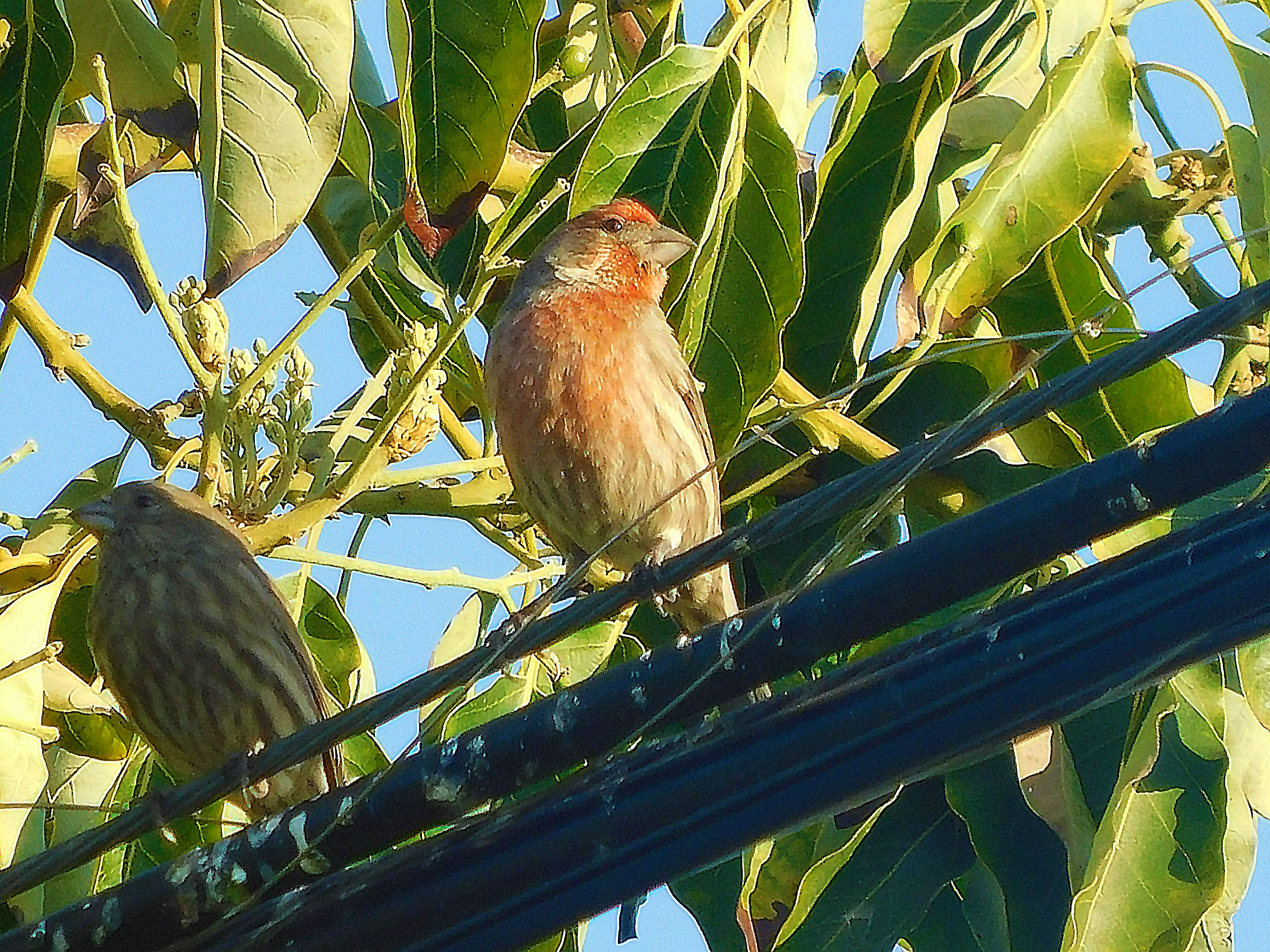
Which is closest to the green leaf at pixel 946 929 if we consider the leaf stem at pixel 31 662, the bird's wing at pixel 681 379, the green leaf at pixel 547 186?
the bird's wing at pixel 681 379

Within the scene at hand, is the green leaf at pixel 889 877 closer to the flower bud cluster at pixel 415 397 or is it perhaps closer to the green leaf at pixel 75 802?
the flower bud cluster at pixel 415 397

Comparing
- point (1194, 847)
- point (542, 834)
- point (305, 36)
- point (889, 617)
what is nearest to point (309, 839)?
point (542, 834)

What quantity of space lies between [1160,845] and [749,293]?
1.72 m

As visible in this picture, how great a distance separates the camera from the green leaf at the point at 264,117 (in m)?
4.69

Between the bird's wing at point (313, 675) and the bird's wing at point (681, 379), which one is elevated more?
the bird's wing at point (681, 379)

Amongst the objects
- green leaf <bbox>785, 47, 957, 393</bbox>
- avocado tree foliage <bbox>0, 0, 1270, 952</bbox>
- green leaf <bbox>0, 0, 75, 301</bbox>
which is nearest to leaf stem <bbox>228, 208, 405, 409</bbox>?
avocado tree foliage <bbox>0, 0, 1270, 952</bbox>

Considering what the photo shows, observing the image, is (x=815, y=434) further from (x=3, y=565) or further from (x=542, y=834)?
(x=542, y=834)

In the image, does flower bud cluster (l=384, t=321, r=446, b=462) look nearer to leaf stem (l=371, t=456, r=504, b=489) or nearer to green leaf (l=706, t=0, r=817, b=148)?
leaf stem (l=371, t=456, r=504, b=489)

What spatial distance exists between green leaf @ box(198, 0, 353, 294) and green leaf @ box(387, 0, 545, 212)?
0.20m

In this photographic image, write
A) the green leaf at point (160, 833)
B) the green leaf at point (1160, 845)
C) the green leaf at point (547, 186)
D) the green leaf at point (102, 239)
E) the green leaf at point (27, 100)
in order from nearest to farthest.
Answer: the green leaf at point (27, 100)
the green leaf at point (1160, 845)
the green leaf at point (547, 186)
the green leaf at point (160, 833)
the green leaf at point (102, 239)

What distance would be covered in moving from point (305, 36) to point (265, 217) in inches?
18.5

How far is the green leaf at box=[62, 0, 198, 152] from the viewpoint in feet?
16.3

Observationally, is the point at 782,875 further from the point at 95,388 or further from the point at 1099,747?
the point at 95,388

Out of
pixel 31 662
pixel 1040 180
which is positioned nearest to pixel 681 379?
pixel 1040 180
